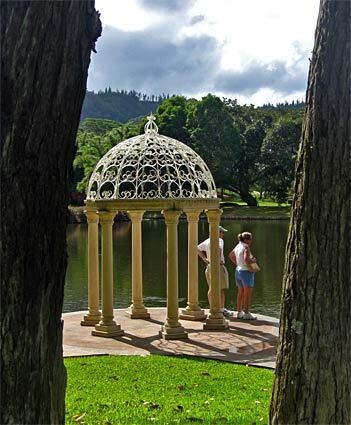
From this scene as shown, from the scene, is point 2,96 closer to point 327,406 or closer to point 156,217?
point 327,406

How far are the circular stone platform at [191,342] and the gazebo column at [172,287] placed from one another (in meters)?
0.16

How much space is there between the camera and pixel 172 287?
1071 centimetres

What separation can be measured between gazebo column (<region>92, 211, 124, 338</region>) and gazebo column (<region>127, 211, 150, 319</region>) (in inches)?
58.2

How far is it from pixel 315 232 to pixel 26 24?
80.2 inches

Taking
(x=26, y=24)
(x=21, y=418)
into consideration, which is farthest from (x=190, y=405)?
(x=26, y=24)

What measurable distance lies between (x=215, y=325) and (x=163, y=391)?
14.0 ft

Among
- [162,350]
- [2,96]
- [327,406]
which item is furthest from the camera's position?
[162,350]

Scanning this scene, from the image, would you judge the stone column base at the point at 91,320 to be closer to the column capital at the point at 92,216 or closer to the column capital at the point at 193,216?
the column capital at the point at 92,216

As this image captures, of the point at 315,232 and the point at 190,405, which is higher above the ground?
the point at 315,232

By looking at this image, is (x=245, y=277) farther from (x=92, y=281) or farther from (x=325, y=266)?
(x=325, y=266)

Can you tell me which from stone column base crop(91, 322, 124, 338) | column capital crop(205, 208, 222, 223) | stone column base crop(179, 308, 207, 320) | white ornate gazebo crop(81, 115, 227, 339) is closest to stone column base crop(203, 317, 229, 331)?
Result: white ornate gazebo crop(81, 115, 227, 339)

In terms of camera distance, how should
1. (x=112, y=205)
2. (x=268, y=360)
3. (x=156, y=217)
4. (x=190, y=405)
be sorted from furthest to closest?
(x=156, y=217) < (x=112, y=205) < (x=268, y=360) < (x=190, y=405)

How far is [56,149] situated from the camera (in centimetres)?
335

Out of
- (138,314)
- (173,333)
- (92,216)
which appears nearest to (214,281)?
(173,333)
